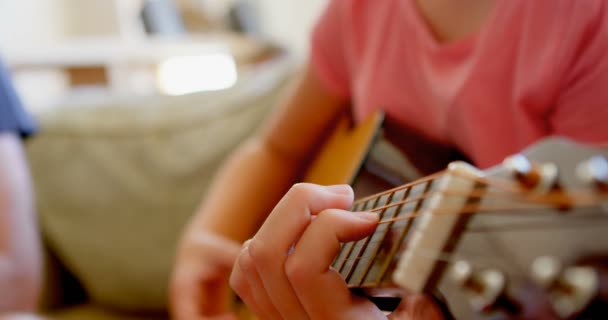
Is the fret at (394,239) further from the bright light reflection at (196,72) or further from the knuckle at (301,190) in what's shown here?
the bright light reflection at (196,72)

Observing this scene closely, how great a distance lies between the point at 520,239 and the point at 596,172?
5cm

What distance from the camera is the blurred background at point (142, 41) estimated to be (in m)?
2.18

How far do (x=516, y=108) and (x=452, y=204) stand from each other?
24 centimetres

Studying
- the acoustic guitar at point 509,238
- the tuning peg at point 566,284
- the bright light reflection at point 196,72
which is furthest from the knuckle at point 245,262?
the bright light reflection at point 196,72

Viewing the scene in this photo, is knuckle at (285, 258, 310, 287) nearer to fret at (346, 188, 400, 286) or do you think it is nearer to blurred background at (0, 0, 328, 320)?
fret at (346, 188, 400, 286)

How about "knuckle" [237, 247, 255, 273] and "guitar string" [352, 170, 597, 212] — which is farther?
"knuckle" [237, 247, 255, 273]

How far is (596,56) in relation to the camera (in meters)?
0.49

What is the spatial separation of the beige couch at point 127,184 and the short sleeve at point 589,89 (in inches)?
32.1

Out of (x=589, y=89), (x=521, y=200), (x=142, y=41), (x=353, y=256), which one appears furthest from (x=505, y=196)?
(x=142, y=41)

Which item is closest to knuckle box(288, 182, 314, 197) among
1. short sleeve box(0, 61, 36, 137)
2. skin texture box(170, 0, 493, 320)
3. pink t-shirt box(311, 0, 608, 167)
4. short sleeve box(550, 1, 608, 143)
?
pink t-shirt box(311, 0, 608, 167)

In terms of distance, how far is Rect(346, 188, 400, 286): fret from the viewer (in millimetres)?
388

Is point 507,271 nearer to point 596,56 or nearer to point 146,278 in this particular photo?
point 596,56

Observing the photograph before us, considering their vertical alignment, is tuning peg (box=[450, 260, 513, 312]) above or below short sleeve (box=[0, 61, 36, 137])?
below

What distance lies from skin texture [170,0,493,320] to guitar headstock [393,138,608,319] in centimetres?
43
